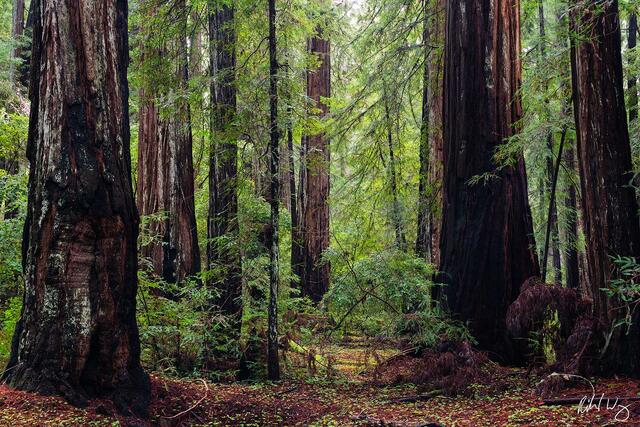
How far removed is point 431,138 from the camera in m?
12.1

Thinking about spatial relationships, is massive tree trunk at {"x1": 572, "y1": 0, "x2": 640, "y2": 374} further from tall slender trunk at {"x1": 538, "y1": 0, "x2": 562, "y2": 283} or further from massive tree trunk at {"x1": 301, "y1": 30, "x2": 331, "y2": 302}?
massive tree trunk at {"x1": 301, "y1": 30, "x2": 331, "y2": 302}

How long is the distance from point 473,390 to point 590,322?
4.95 ft

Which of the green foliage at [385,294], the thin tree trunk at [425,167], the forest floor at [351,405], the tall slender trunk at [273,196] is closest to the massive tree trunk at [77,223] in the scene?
the forest floor at [351,405]

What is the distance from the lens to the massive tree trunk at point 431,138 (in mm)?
10508

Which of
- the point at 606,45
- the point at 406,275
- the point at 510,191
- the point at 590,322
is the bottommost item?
the point at 590,322

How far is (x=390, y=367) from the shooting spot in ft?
24.5

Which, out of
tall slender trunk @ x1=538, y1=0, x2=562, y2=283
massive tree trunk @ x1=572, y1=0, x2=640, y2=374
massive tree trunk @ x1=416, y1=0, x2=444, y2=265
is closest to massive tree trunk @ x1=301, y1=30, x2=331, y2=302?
massive tree trunk @ x1=416, y1=0, x2=444, y2=265

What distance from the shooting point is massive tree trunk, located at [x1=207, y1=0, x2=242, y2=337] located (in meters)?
7.59

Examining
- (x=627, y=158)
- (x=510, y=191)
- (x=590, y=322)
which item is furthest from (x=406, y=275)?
(x=627, y=158)

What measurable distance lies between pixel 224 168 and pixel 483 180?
4.01 metres

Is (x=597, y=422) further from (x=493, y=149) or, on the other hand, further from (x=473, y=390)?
(x=493, y=149)

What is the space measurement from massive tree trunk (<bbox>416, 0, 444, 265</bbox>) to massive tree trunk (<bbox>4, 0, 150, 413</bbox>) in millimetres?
6879

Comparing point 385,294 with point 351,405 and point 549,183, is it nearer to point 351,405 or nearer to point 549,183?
point 351,405

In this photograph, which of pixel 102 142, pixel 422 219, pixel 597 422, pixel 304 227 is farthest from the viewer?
pixel 304 227
